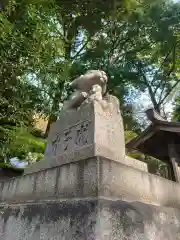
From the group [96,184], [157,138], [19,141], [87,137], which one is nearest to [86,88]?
[87,137]

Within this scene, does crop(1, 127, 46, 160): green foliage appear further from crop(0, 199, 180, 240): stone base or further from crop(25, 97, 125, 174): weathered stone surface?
crop(0, 199, 180, 240): stone base

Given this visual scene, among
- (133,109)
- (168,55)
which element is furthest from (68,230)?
(168,55)

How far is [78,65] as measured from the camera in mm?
10117

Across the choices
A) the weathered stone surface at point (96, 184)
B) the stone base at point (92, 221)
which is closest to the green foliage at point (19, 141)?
the weathered stone surface at point (96, 184)

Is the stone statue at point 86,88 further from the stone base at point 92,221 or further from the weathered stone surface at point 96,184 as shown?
the stone base at point 92,221

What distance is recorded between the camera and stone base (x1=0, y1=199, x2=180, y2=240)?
1.51 m

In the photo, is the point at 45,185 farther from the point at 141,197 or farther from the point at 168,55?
the point at 168,55

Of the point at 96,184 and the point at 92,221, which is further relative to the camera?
the point at 96,184

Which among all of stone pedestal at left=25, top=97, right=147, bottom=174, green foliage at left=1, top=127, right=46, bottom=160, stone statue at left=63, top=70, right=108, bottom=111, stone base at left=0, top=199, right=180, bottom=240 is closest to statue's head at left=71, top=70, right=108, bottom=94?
stone statue at left=63, top=70, right=108, bottom=111

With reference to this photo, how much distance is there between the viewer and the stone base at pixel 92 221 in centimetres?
151

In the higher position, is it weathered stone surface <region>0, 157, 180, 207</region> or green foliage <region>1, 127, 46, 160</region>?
green foliage <region>1, 127, 46, 160</region>

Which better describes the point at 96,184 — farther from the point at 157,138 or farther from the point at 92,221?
the point at 157,138

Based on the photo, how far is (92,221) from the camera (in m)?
1.50

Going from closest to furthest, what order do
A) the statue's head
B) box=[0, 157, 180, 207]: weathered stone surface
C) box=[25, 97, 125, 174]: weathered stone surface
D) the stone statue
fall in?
box=[0, 157, 180, 207]: weathered stone surface, box=[25, 97, 125, 174]: weathered stone surface, the stone statue, the statue's head
